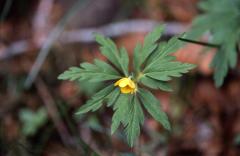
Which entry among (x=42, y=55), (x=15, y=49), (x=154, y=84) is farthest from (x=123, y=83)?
(x=15, y=49)

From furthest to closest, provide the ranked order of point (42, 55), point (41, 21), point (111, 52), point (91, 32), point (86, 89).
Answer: point (41, 21)
point (91, 32)
point (42, 55)
point (86, 89)
point (111, 52)

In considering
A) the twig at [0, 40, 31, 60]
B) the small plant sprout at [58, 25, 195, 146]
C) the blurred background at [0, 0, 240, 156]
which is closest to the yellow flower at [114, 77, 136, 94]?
the small plant sprout at [58, 25, 195, 146]

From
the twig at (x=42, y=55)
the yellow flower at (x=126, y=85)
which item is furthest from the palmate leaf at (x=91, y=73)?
the twig at (x=42, y=55)

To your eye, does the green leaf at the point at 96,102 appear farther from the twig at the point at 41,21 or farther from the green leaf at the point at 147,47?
the twig at the point at 41,21

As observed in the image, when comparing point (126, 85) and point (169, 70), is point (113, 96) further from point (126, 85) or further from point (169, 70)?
point (169, 70)

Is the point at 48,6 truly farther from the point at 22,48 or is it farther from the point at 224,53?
the point at 224,53

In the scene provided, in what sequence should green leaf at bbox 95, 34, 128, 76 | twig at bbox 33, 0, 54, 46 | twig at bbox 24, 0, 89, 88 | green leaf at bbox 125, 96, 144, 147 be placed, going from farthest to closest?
1. twig at bbox 33, 0, 54, 46
2. twig at bbox 24, 0, 89, 88
3. green leaf at bbox 95, 34, 128, 76
4. green leaf at bbox 125, 96, 144, 147

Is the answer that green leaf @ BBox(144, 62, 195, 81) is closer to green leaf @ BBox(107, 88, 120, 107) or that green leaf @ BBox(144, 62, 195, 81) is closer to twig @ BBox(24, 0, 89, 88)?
green leaf @ BBox(107, 88, 120, 107)
